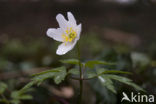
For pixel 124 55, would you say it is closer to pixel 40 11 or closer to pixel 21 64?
pixel 21 64

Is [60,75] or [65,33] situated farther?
[65,33]

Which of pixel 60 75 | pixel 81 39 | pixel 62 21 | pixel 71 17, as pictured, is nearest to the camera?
pixel 60 75

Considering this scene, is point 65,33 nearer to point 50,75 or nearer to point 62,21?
point 62,21

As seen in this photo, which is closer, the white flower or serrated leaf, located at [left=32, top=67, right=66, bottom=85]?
serrated leaf, located at [left=32, top=67, right=66, bottom=85]

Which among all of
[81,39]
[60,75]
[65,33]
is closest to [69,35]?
[65,33]

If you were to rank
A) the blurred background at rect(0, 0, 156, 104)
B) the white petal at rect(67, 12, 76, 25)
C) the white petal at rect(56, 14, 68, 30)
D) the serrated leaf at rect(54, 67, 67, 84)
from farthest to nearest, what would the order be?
1. the blurred background at rect(0, 0, 156, 104)
2. the white petal at rect(56, 14, 68, 30)
3. the white petal at rect(67, 12, 76, 25)
4. the serrated leaf at rect(54, 67, 67, 84)

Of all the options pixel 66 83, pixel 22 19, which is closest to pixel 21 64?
pixel 66 83

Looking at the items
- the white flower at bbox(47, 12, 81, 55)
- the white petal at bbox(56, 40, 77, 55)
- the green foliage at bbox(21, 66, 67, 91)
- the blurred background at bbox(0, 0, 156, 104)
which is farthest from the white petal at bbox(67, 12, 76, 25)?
the blurred background at bbox(0, 0, 156, 104)

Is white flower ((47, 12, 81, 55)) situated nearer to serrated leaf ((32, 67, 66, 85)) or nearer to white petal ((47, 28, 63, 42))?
white petal ((47, 28, 63, 42))
